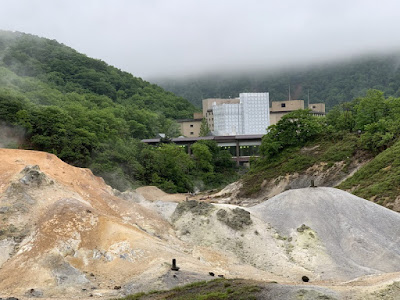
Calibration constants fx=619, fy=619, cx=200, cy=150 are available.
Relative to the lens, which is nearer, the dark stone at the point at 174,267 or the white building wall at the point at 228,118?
the dark stone at the point at 174,267

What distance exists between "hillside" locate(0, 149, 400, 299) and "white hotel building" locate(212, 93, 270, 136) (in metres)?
117

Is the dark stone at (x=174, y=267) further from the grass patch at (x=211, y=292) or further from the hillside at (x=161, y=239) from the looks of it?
the grass patch at (x=211, y=292)

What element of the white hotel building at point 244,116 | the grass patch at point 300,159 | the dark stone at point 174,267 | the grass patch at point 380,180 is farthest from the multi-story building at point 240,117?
the dark stone at point 174,267

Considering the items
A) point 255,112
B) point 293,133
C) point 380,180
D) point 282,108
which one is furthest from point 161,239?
point 282,108

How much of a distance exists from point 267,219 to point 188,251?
28.4 ft

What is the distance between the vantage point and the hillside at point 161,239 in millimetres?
38500

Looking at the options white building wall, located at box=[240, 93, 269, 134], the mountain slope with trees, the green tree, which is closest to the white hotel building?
white building wall, located at box=[240, 93, 269, 134]

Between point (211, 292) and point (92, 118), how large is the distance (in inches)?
3083

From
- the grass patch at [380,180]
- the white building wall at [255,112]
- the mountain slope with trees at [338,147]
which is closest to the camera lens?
the grass patch at [380,180]

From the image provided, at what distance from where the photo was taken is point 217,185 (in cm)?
11500

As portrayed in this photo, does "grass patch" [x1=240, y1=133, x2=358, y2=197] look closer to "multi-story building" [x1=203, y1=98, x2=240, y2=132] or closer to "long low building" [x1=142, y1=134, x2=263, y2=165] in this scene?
"long low building" [x1=142, y1=134, x2=263, y2=165]

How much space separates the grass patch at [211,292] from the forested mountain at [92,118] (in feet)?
164

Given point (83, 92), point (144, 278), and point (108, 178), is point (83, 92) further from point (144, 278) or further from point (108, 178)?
point (144, 278)

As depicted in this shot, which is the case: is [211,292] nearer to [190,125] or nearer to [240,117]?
[240,117]
